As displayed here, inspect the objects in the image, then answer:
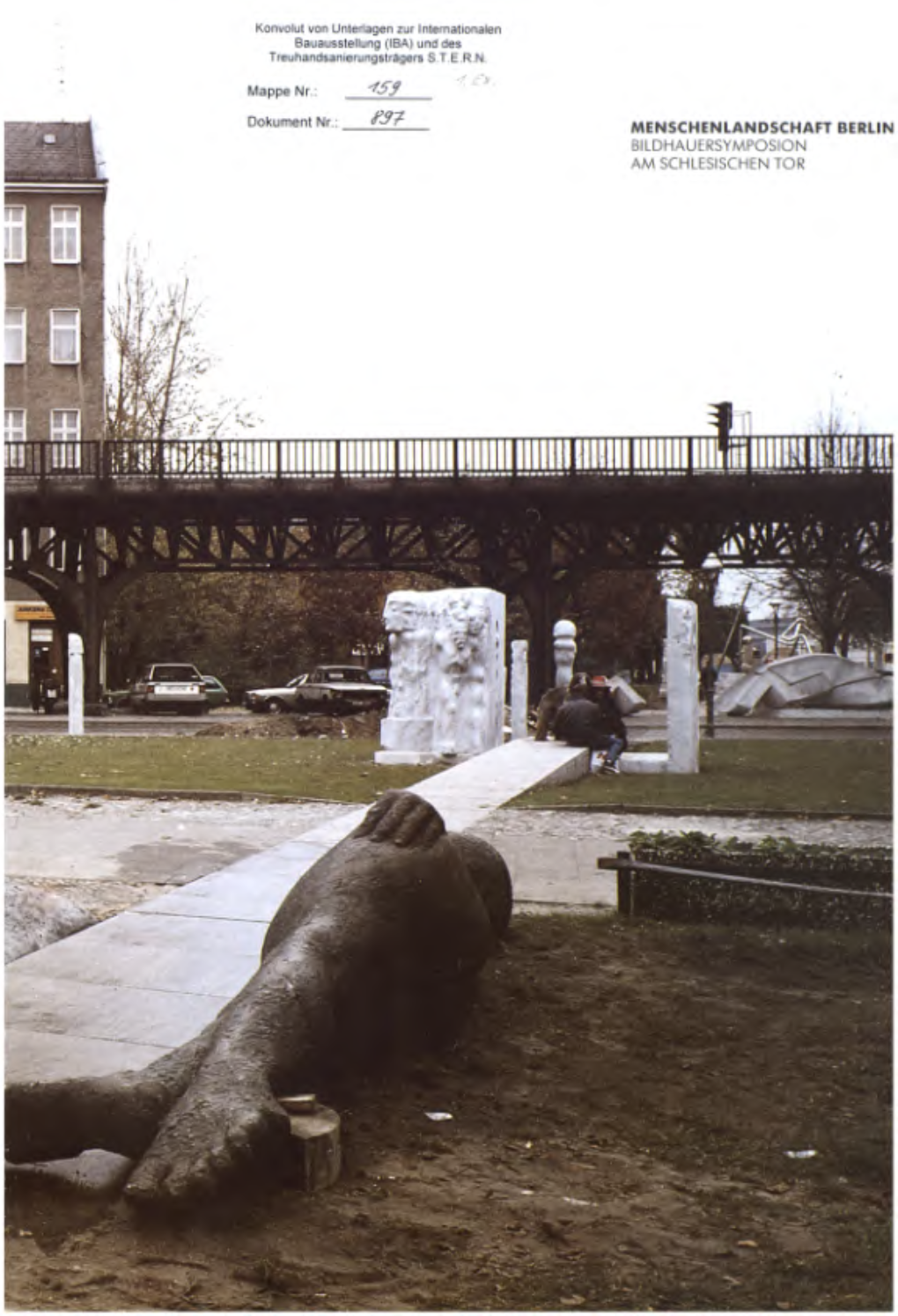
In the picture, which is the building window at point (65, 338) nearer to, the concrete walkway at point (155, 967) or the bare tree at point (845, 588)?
the concrete walkway at point (155, 967)

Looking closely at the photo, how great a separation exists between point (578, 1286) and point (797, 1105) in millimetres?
743

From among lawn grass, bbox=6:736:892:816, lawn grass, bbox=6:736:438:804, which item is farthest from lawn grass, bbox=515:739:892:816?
lawn grass, bbox=6:736:438:804

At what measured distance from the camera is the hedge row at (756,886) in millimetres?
3141

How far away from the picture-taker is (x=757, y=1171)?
7.34ft

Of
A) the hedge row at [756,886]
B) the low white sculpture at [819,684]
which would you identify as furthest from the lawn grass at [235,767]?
the low white sculpture at [819,684]

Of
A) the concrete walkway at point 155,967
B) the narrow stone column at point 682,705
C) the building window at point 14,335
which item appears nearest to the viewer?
the concrete walkway at point 155,967

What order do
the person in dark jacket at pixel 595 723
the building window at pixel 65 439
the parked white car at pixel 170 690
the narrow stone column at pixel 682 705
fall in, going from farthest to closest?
1. the person in dark jacket at pixel 595 723
2. the narrow stone column at pixel 682 705
3. the parked white car at pixel 170 690
4. the building window at pixel 65 439

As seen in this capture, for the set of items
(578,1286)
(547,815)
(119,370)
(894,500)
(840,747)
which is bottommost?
(578,1286)

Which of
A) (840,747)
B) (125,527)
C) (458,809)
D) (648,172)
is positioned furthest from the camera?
(458,809)

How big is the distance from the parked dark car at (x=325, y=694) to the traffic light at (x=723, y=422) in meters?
1.49

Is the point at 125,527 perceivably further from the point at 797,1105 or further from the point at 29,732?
the point at 797,1105

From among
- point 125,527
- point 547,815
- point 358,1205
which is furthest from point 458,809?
point 358,1205

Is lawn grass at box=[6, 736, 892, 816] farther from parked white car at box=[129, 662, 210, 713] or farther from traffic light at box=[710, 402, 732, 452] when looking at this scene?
traffic light at box=[710, 402, 732, 452]

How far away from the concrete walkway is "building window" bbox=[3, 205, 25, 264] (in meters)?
1.79
